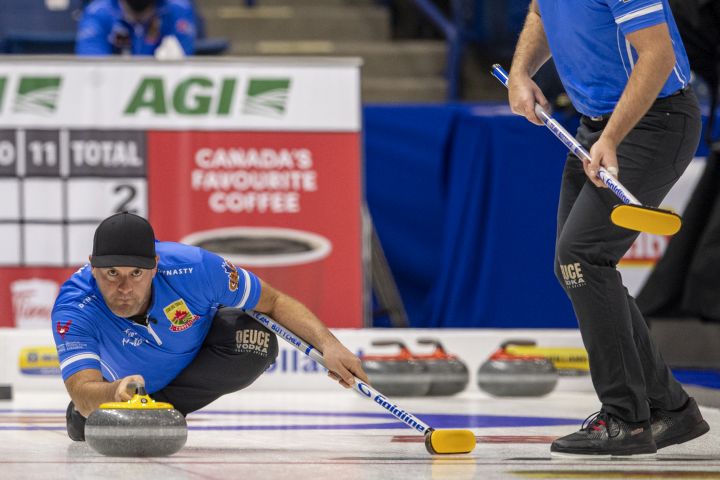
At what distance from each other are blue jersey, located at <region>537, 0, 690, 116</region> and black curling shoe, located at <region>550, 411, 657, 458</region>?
0.99m

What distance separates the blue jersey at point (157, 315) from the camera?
425cm

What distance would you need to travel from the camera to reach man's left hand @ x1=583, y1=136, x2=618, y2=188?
3930 millimetres

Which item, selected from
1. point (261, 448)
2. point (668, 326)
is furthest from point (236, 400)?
point (668, 326)

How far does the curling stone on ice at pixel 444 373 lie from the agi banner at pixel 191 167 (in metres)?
0.63

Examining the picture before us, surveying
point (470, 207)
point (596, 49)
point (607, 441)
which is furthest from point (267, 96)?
point (607, 441)

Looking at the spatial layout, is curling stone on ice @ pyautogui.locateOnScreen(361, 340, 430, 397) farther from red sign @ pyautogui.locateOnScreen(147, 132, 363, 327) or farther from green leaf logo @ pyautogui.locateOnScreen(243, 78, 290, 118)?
green leaf logo @ pyautogui.locateOnScreen(243, 78, 290, 118)

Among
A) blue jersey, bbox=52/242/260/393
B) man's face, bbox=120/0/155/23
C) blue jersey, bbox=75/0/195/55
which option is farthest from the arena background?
blue jersey, bbox=52/242/260/393

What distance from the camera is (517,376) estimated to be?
22.6 feet

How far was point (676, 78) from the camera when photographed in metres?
4.14

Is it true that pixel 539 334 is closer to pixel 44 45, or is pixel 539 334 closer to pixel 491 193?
pixel 491 193

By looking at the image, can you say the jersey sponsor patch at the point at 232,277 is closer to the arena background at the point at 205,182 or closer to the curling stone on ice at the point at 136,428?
the curling stone on ice at the point at 136,428

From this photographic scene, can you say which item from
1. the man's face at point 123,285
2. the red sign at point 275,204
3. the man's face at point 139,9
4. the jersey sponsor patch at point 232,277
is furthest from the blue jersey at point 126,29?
the man's face at point 123,285

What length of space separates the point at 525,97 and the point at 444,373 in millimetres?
2769

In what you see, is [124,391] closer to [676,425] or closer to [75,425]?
[75,425]
